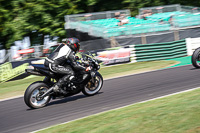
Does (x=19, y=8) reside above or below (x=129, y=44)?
above

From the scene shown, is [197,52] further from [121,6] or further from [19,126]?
[121,6]

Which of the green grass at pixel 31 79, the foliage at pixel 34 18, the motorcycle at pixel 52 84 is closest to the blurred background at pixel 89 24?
the foliage at pixel 34 18

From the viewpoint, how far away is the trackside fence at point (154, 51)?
56.1 ft

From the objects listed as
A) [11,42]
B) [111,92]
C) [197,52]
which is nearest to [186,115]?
[111,92]

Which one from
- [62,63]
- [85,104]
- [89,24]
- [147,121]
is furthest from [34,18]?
[147,121]

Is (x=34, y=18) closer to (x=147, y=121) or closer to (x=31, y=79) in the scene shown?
(x=31, y=79)

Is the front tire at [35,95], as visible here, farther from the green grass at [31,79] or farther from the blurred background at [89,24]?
the blurred background at [89,24]

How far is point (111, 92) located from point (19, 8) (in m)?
16.3

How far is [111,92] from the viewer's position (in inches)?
338

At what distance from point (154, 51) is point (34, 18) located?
10495mm

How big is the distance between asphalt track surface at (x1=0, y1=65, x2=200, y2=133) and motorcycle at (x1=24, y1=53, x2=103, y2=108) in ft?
0.77

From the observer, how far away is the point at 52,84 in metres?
7.36

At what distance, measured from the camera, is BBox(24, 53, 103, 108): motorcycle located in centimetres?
700

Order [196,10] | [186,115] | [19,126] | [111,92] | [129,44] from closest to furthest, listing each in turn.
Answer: [186,115]
[19,126]
[111,92]
[129,44]
[196,10]
